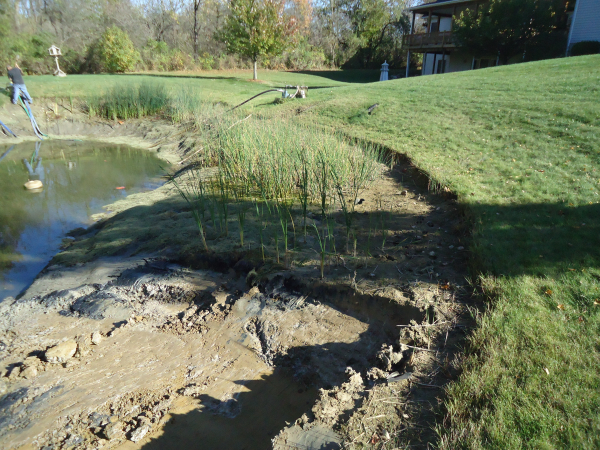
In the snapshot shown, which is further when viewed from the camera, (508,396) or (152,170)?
(152,170)

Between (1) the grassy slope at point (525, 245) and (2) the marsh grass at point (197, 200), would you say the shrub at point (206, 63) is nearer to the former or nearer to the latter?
(1) the grassy slope at point (525, 245)

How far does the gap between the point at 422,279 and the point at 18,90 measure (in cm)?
1276

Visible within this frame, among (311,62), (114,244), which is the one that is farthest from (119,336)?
(311,62)

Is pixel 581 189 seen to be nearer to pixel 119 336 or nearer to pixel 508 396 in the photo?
pixel 508 396

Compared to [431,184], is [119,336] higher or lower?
lower

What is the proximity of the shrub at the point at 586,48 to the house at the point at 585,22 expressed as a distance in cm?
60

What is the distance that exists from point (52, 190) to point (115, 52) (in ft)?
63.2

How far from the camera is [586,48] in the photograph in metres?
15.1

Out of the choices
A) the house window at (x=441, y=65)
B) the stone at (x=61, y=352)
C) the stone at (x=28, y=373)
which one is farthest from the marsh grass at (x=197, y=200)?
the house window at (x=441, y=65)

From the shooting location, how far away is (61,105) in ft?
39.8

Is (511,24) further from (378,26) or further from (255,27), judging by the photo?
(378,26)

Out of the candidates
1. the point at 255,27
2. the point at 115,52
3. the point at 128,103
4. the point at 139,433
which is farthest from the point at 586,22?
the point at 115,52

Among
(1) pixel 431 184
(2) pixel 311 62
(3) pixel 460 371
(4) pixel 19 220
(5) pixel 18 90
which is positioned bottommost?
(4) pixel 19 220

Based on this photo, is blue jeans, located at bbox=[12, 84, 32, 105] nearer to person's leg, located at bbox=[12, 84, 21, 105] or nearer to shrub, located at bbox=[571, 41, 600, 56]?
person's leg, located at bbox=[12, 84, 21, 105]
